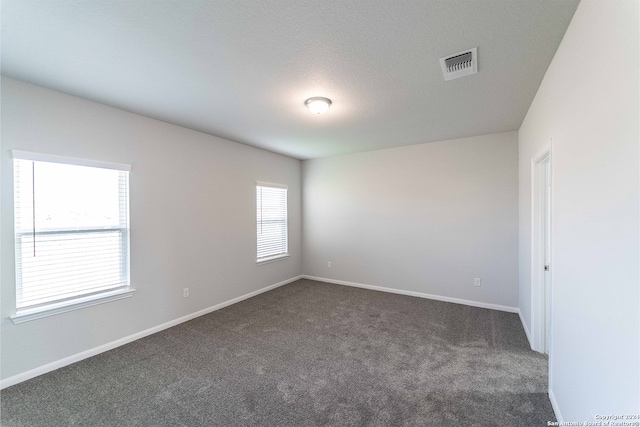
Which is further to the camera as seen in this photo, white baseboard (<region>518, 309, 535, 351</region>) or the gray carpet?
white baseboard (<region>518, 309, 535, 351</region>)

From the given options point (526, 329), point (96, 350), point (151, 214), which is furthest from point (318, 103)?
point (526, 329)

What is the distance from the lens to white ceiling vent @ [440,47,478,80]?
6.48 ft

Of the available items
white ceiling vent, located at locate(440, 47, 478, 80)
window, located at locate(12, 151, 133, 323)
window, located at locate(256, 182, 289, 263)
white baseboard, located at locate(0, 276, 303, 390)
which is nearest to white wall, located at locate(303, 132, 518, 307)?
window, located at locate(256, 182, 289, 263)

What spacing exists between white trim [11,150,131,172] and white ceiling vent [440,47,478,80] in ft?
11.0

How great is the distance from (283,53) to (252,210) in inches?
122

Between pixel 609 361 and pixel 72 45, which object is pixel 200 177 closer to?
pixel 72 45

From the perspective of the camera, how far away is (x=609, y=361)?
117cm

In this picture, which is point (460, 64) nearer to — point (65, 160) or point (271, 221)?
point (65, 160)

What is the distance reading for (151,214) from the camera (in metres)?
3.26

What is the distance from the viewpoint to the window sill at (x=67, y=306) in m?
2.32

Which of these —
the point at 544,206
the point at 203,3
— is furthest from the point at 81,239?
the point at 544,206

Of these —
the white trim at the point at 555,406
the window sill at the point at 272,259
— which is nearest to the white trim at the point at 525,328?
the white trim at the point at 555,406

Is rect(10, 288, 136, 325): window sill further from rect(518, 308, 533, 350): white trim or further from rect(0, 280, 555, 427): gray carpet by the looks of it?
rect(518, 308, 533, 350): white trim

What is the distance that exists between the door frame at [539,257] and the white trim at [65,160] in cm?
438
